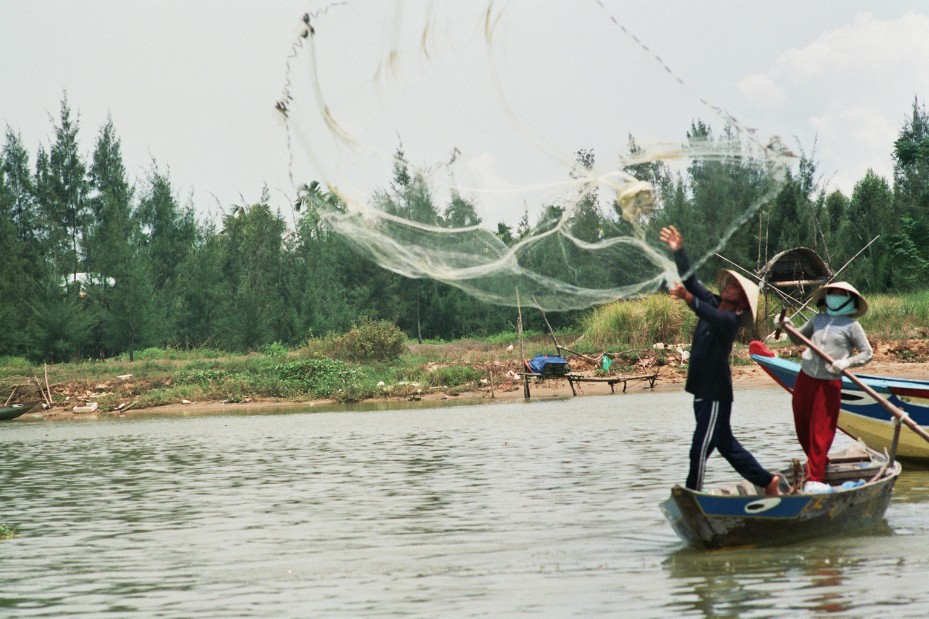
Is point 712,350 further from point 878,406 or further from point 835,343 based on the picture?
point 878,406

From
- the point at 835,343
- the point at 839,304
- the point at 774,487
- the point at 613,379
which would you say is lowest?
the point at 774,487

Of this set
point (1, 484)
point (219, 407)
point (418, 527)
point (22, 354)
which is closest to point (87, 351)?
point (22, 354)

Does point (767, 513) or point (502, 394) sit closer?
point (767, 513)

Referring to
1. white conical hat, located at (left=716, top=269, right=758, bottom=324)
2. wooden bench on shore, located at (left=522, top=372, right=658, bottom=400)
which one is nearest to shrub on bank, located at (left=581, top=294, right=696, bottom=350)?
wooden bench on shore, located at (left=522, top=372, right=658, bottom=400)

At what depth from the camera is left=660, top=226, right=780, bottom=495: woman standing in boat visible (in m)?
8.64

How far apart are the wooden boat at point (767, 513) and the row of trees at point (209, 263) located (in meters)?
29.8

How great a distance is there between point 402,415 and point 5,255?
1107 inches

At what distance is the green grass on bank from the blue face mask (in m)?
22.8

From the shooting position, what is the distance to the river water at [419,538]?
7.82 m

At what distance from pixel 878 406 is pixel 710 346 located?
5.52m

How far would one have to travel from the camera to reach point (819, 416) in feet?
31.4

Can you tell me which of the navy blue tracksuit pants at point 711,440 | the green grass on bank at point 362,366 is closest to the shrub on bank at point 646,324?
the green grass on bank at point 362,366

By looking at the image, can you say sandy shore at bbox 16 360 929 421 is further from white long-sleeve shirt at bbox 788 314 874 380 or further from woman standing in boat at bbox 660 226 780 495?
woman standing in boat at bbox 660 226 780 495

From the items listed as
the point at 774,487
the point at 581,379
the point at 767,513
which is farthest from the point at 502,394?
the point at 767,513
